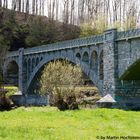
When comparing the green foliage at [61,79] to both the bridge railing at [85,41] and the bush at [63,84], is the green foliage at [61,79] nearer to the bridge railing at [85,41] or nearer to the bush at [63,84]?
the bush at [63,84]

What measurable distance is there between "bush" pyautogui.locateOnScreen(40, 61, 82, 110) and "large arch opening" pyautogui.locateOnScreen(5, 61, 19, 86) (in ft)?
102

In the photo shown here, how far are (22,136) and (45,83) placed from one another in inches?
1141

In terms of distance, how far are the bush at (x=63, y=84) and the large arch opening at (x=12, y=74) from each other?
31.2m

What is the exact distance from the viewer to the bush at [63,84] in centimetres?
3394

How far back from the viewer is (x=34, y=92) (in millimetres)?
67625

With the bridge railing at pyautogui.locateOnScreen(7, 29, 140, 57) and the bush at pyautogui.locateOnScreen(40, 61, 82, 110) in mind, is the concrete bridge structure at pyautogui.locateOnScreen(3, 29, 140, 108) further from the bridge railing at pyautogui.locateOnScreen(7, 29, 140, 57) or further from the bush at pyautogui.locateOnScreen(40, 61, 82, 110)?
the bush at pyautogui.locateOnScreen(40, 61, 82, 110)

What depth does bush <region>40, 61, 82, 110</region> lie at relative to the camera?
33.9m

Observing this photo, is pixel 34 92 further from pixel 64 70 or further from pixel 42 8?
pixel 42 8

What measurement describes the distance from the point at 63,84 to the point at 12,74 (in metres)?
42.7

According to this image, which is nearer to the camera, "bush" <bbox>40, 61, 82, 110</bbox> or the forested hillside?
"bush" <bbox>40, 61, 82, 110</bbox>

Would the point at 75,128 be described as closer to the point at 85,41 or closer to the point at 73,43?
the point at 85,41

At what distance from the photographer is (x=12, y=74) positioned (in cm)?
8031

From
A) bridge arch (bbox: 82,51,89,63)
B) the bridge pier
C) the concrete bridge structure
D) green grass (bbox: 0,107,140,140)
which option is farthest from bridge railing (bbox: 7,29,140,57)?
green grass (bbox: 0,107,140,140)

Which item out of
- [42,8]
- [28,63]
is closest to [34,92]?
[28,63]
